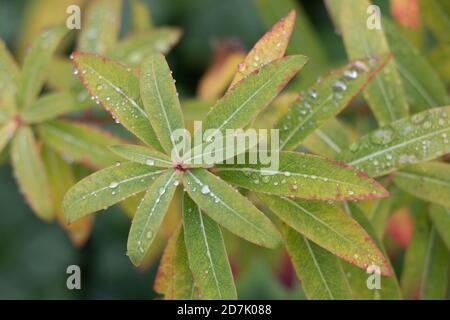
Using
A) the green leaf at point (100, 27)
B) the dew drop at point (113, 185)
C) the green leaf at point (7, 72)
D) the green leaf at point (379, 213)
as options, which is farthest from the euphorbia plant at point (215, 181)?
the green leaf at point (100, 27)

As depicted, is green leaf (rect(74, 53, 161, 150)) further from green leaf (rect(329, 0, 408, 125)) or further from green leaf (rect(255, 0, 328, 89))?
green leaf (rect(255, 0, 328, 89))

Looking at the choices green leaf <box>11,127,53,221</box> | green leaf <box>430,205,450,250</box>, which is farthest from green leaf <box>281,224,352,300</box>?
green leaf <box>11,127,53,221</box>

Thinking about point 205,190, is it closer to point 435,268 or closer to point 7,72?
point 435,268

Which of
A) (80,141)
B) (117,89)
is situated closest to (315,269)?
(117,89)

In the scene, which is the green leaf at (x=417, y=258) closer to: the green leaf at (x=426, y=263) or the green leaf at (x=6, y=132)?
the green leaf at (x=426, y=263)
